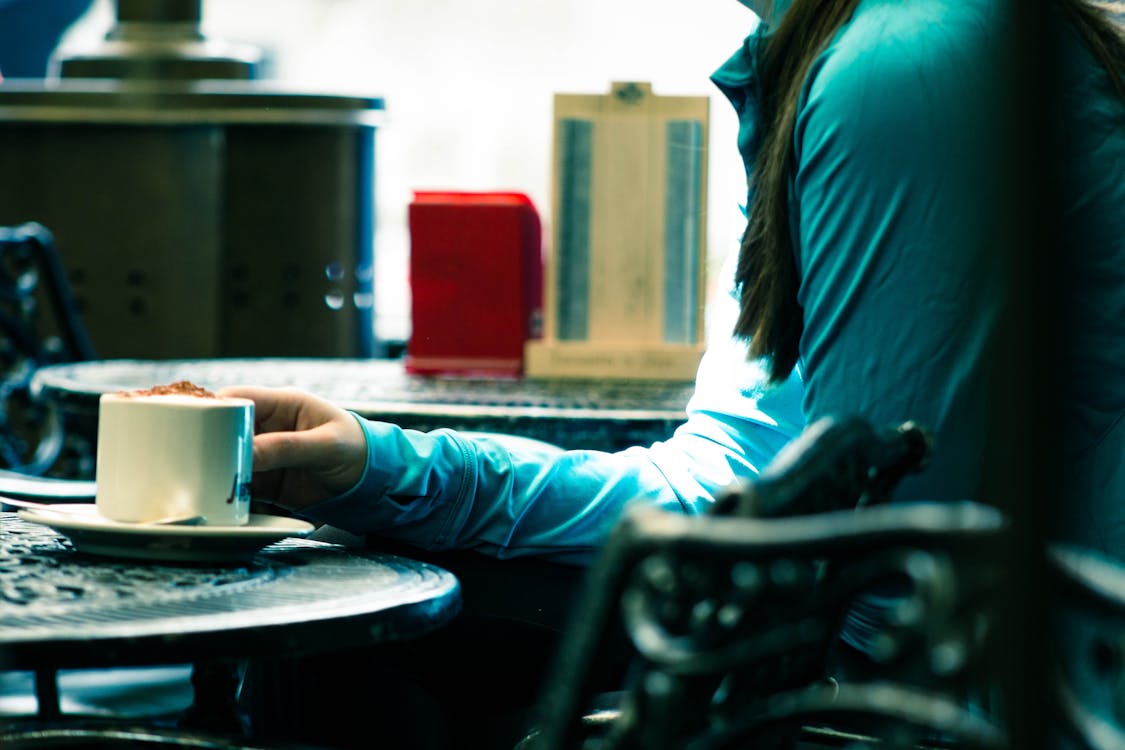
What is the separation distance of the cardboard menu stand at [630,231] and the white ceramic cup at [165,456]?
118cm

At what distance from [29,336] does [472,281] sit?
1283 millimetres

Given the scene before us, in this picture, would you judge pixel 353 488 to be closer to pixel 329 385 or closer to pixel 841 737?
pixel 841 737

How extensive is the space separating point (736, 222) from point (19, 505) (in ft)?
2.38

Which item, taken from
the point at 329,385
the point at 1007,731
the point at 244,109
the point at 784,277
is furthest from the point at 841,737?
the point at 244,109

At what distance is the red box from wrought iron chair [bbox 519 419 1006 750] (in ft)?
4.49

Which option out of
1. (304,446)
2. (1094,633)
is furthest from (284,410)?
(1094,633)

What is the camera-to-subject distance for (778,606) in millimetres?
656

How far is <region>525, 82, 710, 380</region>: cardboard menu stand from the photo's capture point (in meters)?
2.07

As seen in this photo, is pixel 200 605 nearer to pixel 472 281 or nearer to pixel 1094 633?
pixel 1094 633

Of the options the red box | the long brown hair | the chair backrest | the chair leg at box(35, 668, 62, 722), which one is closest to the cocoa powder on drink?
the long brown hair

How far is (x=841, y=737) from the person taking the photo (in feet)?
3.61

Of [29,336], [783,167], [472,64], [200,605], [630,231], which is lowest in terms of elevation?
[29,336]

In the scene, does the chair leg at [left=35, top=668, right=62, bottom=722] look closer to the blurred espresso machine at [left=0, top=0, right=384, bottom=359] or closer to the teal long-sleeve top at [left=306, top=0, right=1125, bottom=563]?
the teal long-sleeve top at [left=306, top=0, right=1125, bottom=563]

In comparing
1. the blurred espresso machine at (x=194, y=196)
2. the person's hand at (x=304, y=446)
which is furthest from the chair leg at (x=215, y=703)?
the blurred espresso machine at (x=194, y=196)
